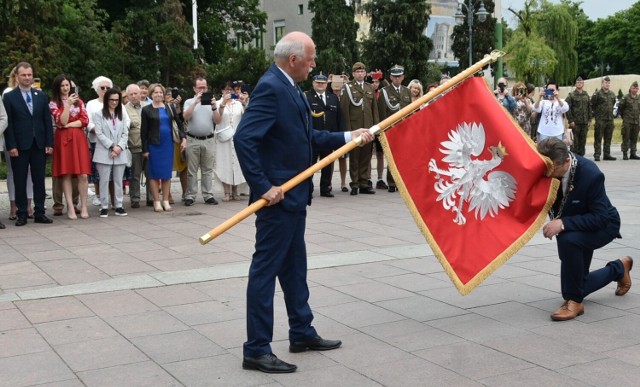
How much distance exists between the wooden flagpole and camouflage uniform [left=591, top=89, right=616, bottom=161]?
55.4 ft

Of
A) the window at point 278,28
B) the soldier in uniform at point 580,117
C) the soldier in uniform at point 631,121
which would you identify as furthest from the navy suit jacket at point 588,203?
the window at point 278,28

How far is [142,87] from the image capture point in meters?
14.0

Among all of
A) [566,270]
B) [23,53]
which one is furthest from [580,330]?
[23,53]

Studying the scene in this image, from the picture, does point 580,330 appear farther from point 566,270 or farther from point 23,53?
point 23,53

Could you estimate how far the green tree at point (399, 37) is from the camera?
54875 millimetres

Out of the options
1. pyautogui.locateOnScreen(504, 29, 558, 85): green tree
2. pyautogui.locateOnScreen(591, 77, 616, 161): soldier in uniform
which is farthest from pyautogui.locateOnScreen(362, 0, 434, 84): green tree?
pyautogui.locateOnScreen(591, 77, 616, 161): soldier in uniform

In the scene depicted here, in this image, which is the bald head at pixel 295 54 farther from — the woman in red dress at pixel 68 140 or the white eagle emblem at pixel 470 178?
the woman in red dress at pixel 68 140

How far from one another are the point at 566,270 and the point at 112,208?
339 inches

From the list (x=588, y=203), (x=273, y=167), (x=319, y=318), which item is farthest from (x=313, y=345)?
(x=588, y=203)

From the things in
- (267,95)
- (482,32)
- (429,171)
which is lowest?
(429,171)

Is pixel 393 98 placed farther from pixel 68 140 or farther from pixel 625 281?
pixel 625 281

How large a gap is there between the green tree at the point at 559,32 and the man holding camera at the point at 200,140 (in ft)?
181

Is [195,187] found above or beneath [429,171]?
beneath

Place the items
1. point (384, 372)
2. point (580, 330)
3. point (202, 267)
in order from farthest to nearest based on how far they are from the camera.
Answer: point (202, 267) < point (580, 330) < point (384, 372)
